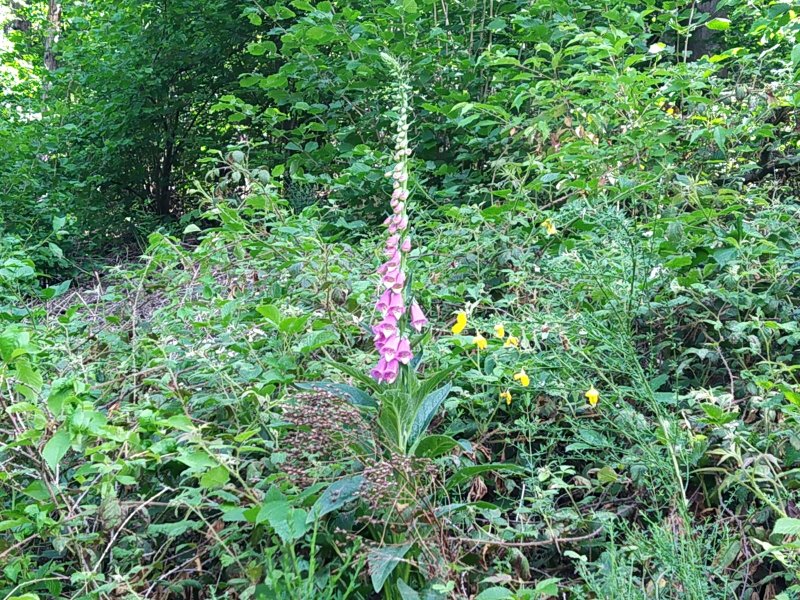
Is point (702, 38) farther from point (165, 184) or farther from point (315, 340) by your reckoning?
point (165, 184)

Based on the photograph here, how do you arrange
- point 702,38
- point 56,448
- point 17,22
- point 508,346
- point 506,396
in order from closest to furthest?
point 56,448, point 506,396, point 508,346, point 702,38, point 17,22

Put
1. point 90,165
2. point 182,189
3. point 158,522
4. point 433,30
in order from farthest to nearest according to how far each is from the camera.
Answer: point 182,189 < point 90,165 < point 433,30 < point 158,522

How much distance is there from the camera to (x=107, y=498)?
85.4 inches

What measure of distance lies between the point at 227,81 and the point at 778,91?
5434 millimetres

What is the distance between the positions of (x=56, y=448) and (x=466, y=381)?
1376 mm

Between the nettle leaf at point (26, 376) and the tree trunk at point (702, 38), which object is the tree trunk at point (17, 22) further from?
the nettle leaf at point (26, 376)

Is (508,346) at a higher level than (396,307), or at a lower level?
lower

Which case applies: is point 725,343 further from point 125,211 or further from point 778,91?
point 125,211

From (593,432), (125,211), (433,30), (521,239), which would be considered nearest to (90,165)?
(125,211)

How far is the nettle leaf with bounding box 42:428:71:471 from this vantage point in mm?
2000

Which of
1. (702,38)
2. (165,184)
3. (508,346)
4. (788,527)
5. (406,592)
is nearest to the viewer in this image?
(788,527)

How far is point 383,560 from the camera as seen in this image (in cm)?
189

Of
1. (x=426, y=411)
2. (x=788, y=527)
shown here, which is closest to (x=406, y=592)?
(x=426, y=411)

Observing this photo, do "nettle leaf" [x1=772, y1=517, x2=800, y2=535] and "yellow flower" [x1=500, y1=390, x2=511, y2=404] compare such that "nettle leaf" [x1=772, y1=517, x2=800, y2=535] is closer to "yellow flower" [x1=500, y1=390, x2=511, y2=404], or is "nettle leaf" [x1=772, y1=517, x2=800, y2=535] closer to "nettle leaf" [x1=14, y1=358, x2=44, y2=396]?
"yellow flower" [x1=500, y1=390, x2=511, y2=404]
